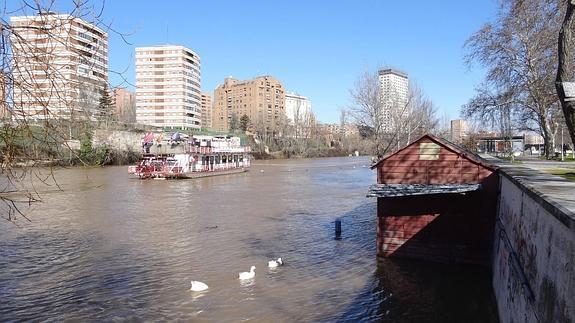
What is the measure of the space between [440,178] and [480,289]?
3.53 metres

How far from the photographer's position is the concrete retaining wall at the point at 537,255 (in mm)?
4789

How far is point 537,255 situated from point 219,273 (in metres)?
8.96

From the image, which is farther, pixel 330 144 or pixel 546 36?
pixel 330 144

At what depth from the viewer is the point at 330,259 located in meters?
15.1

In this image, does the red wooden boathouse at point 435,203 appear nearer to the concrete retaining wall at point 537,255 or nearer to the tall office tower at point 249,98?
the concrete retaining wall at point 537,255

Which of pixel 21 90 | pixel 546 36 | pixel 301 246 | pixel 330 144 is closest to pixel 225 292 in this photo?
pixel 301 246

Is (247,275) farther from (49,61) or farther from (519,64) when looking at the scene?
(519,64)

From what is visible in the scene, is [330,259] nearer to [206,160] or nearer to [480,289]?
[480,289]

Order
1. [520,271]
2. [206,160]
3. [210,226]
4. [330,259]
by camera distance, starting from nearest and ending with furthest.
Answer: [520,271], [330,259], [210,226], [206,160]

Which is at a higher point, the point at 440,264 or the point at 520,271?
the point at 520,271

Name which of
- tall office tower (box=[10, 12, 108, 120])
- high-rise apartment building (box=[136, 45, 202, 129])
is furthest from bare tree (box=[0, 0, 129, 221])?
high-rise apartment building (box=[136, 45, 202, 129])

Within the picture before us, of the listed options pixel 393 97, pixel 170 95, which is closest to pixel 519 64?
pixel 393 97

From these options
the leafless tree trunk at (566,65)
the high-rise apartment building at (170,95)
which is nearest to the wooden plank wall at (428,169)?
the leafless tree trunk at (566,65)

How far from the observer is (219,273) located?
13.6m
